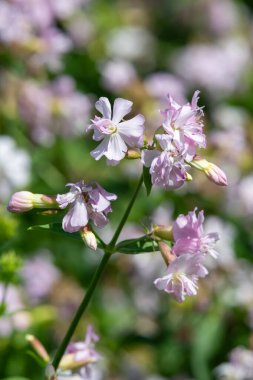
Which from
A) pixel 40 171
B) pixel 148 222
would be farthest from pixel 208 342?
pixel 148 222

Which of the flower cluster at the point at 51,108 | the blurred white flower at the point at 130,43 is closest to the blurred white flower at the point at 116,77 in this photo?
the flower cluster at the point at 51,108

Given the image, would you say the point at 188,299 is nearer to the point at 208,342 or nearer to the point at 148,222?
the point at 208,342

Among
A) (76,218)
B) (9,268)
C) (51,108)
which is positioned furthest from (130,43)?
(76,218)

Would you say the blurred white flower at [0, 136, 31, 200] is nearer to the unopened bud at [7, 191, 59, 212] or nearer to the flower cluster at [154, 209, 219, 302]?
the unopened bud at [7, 191, 59, 212]

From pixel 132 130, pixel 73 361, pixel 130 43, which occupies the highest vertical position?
pixel 132 130

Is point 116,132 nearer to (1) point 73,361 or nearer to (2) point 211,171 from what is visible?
(2) point 211,171

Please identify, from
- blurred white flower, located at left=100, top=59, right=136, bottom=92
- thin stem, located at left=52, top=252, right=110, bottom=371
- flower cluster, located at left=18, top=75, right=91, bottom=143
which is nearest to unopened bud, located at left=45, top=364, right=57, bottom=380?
thin stem, located at left=52, top=252, right=110, bottom=371

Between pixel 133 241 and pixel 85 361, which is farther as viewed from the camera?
pixel 85 361
